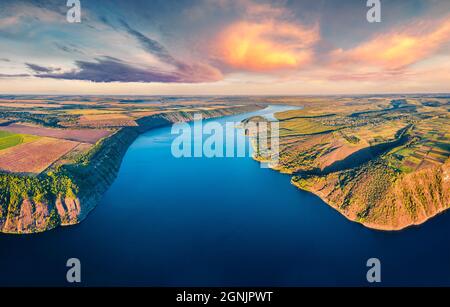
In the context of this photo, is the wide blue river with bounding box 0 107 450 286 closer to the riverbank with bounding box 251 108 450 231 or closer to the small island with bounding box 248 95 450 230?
the riverbank with bounding box 251 108 450 231

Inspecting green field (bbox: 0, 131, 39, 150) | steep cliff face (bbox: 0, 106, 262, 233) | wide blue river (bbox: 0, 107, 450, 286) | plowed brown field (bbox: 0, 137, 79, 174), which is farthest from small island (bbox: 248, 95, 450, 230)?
green field (bbox: 0, 131, 39, 150)

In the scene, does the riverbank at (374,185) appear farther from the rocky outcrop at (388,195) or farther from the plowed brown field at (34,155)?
the plowed brown field at (34,155)

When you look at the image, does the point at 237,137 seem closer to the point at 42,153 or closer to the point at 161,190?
the point at 161,190

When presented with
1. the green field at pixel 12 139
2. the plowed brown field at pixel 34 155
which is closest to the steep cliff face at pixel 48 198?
the plowed brown field at pixel 34 155

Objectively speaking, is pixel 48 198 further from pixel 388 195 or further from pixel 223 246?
pixel 388 195

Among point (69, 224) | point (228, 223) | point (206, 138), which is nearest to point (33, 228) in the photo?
point (69, 224)

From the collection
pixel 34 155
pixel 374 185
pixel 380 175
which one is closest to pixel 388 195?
pixel 374 185
